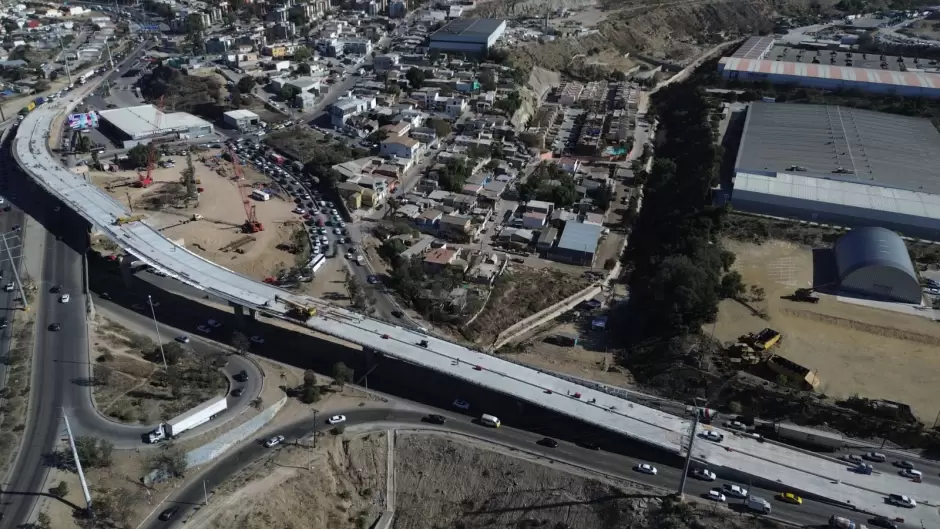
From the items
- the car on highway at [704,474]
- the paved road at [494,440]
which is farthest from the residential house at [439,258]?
the car on highway at [704,474]

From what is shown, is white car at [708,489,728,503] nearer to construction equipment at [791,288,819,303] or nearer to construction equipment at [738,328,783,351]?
construction equipment at [738,328,783,351]

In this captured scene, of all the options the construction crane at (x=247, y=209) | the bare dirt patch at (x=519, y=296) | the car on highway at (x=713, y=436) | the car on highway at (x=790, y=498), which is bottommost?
the bare dirt patch at (x=519, y=296)

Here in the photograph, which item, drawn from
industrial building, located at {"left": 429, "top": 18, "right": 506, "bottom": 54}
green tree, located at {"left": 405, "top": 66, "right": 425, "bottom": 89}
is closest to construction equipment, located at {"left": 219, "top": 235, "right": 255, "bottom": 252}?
green tree, located at {"left": 405, "top": 66, "right": 425, "bottom": 89}

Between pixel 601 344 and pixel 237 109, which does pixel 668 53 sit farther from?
pixel 601 344

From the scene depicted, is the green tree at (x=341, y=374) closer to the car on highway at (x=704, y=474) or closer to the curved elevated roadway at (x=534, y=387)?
the curved elevated roadway at (x=534, y=387)

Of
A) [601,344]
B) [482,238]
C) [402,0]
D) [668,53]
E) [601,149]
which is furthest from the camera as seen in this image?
[402,0]

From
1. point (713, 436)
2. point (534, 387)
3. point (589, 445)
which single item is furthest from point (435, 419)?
point (713, 436)

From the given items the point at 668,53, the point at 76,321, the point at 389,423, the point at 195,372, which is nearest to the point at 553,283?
the point at 389,423
